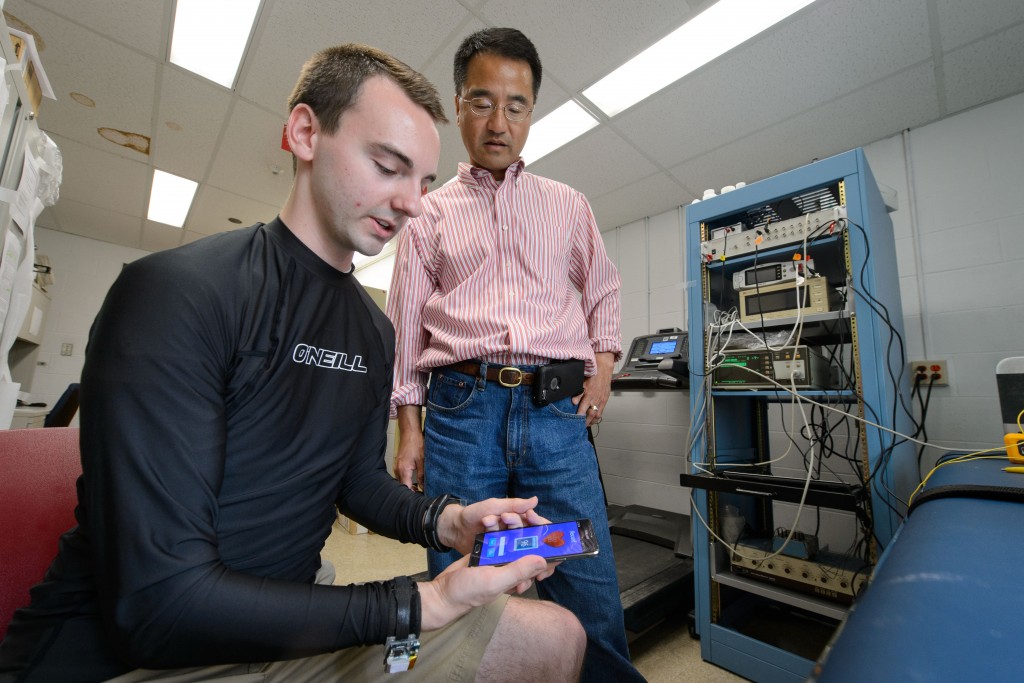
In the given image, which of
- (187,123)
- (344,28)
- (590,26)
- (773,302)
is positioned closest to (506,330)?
(773,302)

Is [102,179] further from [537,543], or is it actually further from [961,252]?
[961,252]

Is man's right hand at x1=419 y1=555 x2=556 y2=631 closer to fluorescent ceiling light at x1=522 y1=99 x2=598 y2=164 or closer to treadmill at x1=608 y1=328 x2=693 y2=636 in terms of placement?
treadmill at x1=608 y1=328 x2=693 y2=636

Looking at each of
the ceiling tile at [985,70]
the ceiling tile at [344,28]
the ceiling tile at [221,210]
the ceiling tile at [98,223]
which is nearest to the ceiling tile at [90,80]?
the ceiling tile at [344,28]

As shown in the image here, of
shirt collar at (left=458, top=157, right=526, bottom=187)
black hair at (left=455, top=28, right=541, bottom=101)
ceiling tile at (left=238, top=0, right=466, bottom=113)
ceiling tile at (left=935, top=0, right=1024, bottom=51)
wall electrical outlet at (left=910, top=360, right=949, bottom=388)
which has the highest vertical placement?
ceiling tile at (left=238, top=0, right=466, bottom=113)

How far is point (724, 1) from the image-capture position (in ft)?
6.11

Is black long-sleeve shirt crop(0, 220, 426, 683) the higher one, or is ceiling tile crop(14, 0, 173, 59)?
ceiling tile crop(14, 0, 173, 59)

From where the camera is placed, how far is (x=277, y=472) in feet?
2.14

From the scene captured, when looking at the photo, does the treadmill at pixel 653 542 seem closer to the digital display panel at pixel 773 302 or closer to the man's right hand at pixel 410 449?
the digital display panel at pixel 773 302

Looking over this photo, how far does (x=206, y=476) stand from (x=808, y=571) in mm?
1840

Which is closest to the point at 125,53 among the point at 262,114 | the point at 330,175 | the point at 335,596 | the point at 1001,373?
the point at 262,114

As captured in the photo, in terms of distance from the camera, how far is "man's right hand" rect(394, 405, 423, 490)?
3.65 feet

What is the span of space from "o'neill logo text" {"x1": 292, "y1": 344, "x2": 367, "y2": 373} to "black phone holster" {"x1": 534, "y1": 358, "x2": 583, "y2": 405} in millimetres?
380

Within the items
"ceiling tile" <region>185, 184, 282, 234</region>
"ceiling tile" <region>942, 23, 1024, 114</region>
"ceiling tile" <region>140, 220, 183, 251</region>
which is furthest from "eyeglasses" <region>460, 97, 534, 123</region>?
"ceiling tile" <region>140, 220, 183, 251</region>

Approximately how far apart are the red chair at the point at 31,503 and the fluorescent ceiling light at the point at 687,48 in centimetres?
251
